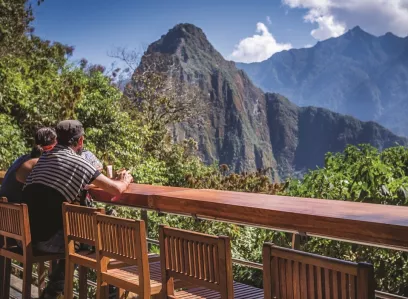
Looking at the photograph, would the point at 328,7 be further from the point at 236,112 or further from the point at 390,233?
the point at 390,233

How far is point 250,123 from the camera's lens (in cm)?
8112

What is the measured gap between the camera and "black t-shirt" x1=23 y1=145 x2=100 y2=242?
2867 mm

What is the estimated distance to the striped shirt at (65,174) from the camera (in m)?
2.86

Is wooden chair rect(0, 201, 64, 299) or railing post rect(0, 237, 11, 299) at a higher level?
wooden chair rect(0, 201, 64, 299)

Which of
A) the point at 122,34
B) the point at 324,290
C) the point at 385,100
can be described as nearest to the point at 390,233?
the point at 324,290

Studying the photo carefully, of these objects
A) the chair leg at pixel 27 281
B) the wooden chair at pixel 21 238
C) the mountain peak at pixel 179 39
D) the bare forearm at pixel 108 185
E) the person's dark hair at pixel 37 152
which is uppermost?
the mountain peak at pixel 179 39

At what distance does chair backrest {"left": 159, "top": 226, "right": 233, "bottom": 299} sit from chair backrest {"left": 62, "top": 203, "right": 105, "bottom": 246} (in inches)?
20.5

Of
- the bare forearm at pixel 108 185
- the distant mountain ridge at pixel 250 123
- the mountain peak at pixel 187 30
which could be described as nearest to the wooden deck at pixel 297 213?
the bare forearm at pixel 108 185

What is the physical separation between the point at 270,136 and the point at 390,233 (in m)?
82.6

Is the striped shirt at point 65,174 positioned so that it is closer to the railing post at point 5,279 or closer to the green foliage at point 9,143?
the railing post at point 5,279

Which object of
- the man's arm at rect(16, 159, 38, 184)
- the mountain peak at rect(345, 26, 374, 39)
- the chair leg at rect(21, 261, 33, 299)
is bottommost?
the chair leg at rect(21, 261, 33, 299)

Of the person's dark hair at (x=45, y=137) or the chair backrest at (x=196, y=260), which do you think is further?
the person's dark hair at (x=45, y=137)

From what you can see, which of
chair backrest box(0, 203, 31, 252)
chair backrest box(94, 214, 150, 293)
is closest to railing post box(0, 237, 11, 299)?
chair backrest box(0, 203, 31, 252)

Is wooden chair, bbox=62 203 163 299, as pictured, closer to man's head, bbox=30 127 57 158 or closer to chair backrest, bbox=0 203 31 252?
chair backrest, bbox=0 203 31 252
